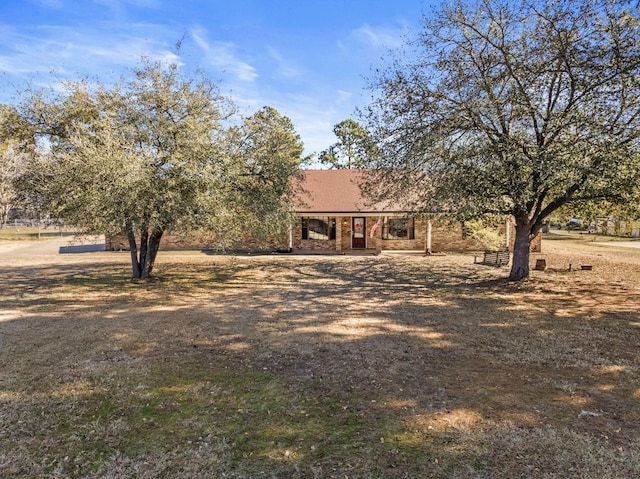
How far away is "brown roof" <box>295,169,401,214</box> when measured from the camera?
21.6 m

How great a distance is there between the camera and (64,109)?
35.6ft

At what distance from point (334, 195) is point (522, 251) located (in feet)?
42.1

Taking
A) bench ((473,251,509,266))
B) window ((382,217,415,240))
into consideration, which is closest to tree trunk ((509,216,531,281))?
bench ((473,251,509,266))

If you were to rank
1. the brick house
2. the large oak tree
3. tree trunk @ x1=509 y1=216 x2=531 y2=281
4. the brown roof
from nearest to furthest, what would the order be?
the large oak tree
tree trunk @ x1=509 y1=216 x2=531 y2=281
the brown roof
the brick house

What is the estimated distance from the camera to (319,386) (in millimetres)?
4660

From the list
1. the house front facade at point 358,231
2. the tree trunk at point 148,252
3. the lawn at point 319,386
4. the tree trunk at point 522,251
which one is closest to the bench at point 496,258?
the tree trunk at point 522,251

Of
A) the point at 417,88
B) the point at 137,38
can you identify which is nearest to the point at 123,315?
the point at 137,38

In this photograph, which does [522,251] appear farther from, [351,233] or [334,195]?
[334,195]

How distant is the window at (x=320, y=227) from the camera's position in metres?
22.6

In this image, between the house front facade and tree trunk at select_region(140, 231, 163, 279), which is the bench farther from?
tree trunk at select_region(140, 231, 163, 279)

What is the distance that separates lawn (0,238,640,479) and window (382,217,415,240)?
12.5 m

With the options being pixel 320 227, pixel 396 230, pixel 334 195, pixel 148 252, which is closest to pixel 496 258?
pixel 396 230

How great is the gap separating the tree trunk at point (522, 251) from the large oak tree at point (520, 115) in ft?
0.11

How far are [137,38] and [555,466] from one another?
12.7 meters
